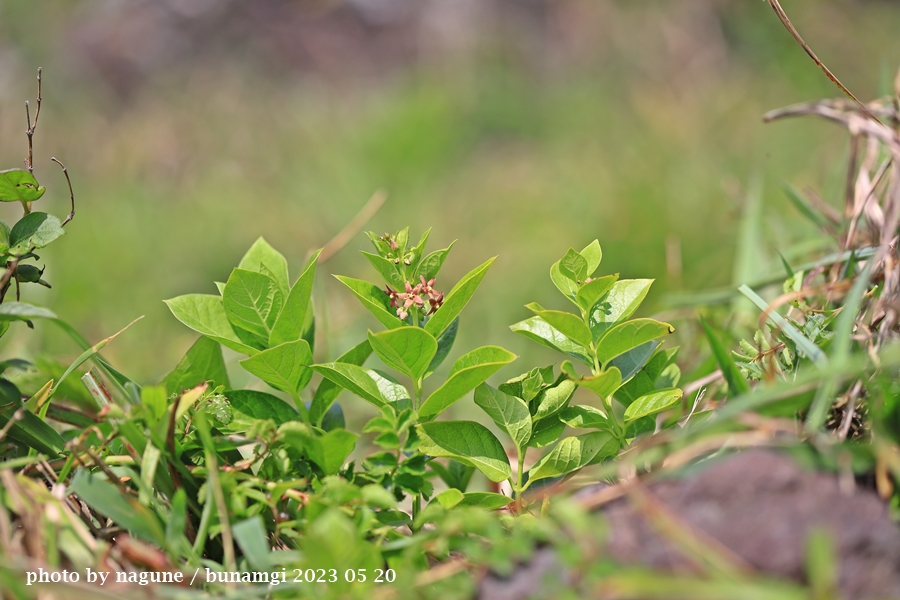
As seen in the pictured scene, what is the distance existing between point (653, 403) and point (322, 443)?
1.02 feet

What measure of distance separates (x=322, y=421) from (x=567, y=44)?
510cm

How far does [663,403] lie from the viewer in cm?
67

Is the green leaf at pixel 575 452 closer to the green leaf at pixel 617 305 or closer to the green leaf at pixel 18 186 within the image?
the green leaf at pixel 617 305

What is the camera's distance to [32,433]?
70 centimetres

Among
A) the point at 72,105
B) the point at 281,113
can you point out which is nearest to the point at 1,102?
the point at 72,105

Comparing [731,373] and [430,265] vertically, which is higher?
[430,265]

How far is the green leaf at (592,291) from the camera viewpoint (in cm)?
67

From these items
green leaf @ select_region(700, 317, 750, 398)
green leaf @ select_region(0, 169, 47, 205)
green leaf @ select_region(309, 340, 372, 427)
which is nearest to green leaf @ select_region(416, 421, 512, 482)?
green leaf @ select_region(309, 340, 372, 427)

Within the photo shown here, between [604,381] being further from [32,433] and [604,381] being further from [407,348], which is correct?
[32,433]

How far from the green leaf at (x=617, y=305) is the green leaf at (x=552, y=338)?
24mm

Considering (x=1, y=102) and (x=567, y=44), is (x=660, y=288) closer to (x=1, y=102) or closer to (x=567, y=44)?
(x=567, y=44)

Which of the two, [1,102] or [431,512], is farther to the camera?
[1,102]

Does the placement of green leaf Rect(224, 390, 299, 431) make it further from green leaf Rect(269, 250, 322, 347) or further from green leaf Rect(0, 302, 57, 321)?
green leaf Rect(0, 302, 57, 321)

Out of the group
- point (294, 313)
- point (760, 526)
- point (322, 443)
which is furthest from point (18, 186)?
point (760, 526)
